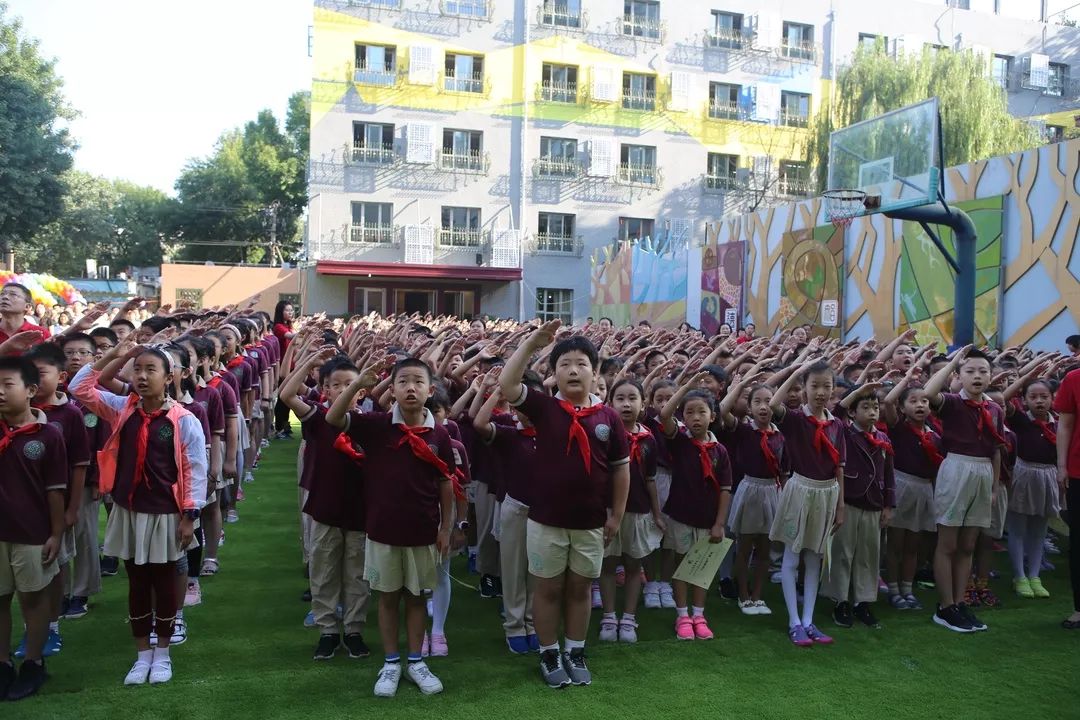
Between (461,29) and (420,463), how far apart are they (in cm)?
2477

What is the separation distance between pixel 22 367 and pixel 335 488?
1498 mm

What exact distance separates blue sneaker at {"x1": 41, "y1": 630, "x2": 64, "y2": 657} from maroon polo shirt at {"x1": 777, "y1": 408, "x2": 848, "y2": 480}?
407cm

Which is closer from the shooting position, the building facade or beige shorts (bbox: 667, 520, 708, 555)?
beige shorts (bbox: 667, 520, 708, 555)

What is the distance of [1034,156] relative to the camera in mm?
11078

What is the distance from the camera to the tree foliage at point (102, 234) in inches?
1446

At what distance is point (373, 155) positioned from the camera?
25.6 metres

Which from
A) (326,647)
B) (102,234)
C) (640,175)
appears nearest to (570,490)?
(326,647)

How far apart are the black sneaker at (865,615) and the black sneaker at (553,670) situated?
2082 millimetres

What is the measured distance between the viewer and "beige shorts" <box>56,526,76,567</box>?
12.8 ft

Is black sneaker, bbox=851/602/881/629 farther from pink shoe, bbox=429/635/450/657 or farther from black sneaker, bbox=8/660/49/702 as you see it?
black sneaker, bbox=8/660/49/702

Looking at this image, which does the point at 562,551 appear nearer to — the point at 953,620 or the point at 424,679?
the point at 424,679

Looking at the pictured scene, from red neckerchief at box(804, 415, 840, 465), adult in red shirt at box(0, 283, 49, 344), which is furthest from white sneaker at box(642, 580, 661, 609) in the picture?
adult in red shirt at box(0, 283, 49, 344)

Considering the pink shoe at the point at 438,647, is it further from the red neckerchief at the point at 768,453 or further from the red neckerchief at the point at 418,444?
the red neckerchief at the point at 768,453

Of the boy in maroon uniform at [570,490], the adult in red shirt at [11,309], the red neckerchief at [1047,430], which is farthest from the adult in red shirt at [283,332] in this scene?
the red neckerchief at [1047,430]
